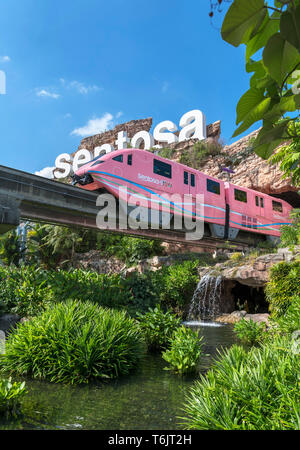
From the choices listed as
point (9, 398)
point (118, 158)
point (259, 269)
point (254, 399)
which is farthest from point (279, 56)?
point (259, 269)

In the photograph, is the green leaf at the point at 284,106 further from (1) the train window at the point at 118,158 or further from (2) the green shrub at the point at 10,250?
(2) the green shrub at the point at 10,250

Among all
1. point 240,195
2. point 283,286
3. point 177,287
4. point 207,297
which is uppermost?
point 240,195

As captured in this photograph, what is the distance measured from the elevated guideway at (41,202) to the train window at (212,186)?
219 inches

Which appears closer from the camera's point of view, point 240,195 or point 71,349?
point 71,349

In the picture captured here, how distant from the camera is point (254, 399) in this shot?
2.74 m

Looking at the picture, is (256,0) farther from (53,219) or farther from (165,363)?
(53,219)

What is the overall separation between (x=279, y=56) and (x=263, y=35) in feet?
0.51

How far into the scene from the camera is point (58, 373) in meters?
5.06

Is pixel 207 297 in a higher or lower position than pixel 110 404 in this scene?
higher

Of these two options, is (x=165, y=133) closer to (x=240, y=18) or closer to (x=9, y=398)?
(x=9, y=398)

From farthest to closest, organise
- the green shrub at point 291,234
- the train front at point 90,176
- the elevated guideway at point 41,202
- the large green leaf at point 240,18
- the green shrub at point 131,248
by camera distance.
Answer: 1. the green shrub at point 131,248
2. the green shrub at point 291,234
3. the train front at point 90,176
4. the elevated guideway at point 41,202
5. the large green leaf at point 240,18

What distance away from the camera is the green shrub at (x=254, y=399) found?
255cm

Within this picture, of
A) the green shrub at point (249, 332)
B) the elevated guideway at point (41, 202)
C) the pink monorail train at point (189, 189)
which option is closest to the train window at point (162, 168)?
the pink monorail train at point (189, 189)

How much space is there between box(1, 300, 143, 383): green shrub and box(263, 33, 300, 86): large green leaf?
5122 millimetres
